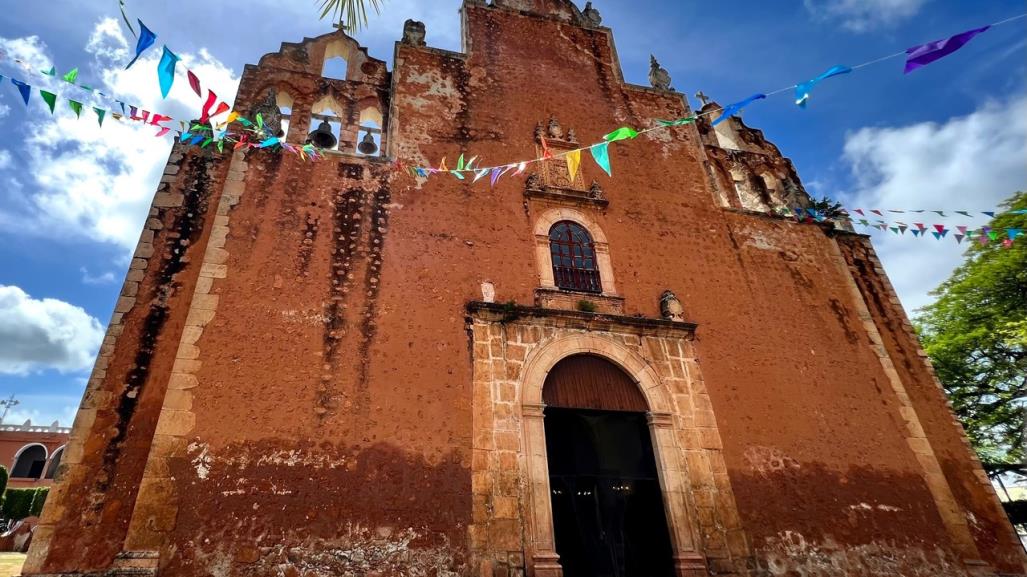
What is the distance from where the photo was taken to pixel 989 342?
14531 millimetres

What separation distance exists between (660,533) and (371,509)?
3965 mm

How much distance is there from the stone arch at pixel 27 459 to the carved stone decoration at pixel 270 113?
3132 cm

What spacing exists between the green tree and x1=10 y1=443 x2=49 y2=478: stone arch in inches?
1628

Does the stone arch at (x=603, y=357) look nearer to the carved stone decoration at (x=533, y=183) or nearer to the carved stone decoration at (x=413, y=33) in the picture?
the carved stone decoration at (x=533, y=183)

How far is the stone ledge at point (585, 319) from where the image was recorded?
7.96 metres

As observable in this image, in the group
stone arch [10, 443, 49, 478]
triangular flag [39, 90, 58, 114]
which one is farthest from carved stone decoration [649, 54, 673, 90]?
stone arch [10, 443, 49, 478]

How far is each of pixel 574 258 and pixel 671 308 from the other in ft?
6.01

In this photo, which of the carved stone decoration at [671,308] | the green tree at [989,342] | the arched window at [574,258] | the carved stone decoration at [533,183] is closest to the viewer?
the carved stone decoration at [671,308]

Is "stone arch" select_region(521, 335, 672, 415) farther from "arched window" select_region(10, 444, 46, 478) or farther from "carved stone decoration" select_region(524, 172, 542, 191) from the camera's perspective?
"arched window" select_region(10, 444, 46, 478)

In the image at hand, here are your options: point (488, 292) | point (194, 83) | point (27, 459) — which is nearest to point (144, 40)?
point (194, 83)

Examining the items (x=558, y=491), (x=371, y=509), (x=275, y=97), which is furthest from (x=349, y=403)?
(x=275, y=97)

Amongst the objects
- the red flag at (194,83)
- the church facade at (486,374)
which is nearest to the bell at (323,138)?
the church facade at (486,374)

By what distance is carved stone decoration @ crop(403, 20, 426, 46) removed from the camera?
1066 cm

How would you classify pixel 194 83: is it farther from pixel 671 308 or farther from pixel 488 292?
pixel 671 308
